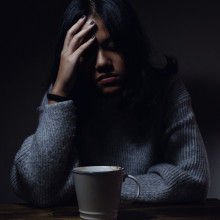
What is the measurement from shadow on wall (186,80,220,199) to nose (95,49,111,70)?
505 mm

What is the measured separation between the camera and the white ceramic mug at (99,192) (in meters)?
0.58

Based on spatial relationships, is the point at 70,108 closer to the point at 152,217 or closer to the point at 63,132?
the point at 63,132

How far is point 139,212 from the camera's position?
0.72 meters

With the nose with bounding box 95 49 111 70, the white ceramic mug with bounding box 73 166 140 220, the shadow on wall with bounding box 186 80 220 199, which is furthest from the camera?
the shadow on wall with bounding box 186 80 220 199

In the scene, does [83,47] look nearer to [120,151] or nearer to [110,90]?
[110,90]

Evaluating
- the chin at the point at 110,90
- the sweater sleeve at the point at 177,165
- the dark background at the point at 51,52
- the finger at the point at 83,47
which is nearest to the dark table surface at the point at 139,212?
the sweater sleeve at the point at 177,165

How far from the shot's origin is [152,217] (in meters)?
0.68

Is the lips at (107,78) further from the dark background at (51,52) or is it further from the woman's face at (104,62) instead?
the dark background at (51,52)

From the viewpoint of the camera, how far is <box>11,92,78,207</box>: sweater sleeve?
0.86 m

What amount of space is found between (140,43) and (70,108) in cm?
34

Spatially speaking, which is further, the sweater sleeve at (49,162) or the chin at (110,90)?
the chin at (110,90)

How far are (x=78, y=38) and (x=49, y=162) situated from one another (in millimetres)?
386

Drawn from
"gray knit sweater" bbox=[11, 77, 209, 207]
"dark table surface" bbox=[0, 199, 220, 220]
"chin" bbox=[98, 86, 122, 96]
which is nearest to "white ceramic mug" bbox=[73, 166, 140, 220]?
"dark table surface" bbox=[0, 199, 220, 220]

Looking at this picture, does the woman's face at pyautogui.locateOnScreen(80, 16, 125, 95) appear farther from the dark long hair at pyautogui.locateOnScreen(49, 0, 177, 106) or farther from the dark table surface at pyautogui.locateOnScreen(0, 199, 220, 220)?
the dark table surface at pyautogui.locateOnScreen(0, 199, 220, 220)
